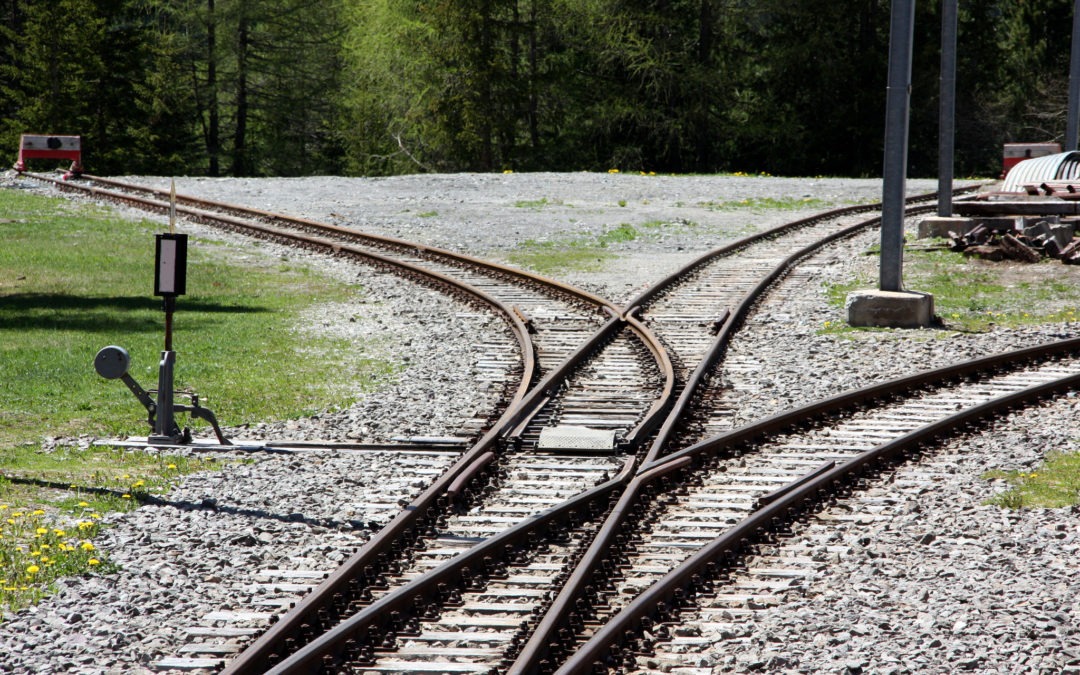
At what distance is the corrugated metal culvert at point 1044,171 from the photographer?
23.5m

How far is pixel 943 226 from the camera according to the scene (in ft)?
75.9

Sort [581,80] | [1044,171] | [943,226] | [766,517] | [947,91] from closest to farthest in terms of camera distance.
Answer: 1. [766,517]
2. [947,91]
3. [943,226]
4. [1044,171]
5. [581,80]

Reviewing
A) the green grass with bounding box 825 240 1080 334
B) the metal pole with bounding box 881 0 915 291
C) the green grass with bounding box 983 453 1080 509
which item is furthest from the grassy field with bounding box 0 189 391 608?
the green grass with bounding box 825 240 1080 334

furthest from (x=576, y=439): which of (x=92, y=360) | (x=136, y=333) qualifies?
(x=136, y=333)

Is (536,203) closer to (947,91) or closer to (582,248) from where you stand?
(582,248)

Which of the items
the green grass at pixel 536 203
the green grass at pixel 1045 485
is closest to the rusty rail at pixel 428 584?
the green grass at pixel 1045 485

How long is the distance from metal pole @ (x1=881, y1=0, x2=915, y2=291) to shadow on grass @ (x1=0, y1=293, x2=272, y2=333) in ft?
27.1

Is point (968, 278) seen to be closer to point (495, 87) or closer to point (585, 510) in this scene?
point (585, 510)

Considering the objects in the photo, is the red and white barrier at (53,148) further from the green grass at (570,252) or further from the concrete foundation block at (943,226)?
the concrete foundation block at (943,226)

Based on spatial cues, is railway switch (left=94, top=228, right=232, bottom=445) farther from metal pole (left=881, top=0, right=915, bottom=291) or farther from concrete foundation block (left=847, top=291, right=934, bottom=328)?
metal pole (left=881, top=0, right=915, bottom=291)

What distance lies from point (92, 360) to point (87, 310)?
11.3 feet

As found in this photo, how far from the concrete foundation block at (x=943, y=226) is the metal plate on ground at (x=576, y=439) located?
13.7 metres

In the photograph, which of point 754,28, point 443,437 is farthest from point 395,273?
point 754,28

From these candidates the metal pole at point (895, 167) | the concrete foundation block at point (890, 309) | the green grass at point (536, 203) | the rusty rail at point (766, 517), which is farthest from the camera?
the green grass at point (536, 203)
